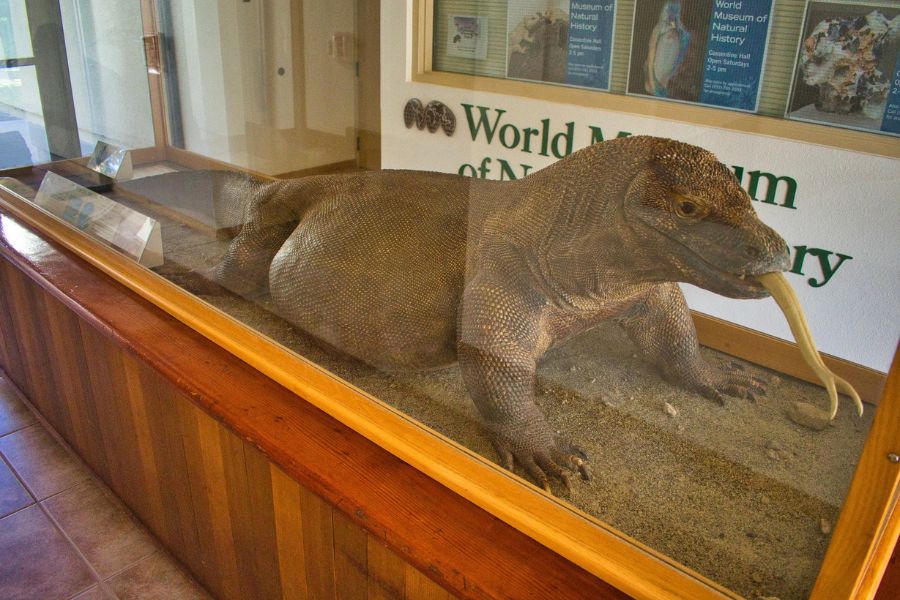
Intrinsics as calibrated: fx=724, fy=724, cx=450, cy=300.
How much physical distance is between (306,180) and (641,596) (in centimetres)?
85

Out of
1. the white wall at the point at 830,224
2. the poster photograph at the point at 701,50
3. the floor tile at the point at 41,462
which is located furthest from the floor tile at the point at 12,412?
the poster photograph at the point at 701,50

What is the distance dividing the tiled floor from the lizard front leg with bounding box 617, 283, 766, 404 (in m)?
1.14

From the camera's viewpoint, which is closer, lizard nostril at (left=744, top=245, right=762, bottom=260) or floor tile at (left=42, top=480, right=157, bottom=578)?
lizard nostril at (left=744, top=245, right=762, bottom=260)

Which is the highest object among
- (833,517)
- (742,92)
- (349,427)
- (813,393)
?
(742,92)

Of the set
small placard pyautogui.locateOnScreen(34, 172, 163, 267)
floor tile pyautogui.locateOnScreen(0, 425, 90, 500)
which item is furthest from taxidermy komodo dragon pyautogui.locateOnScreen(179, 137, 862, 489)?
floor tile pyautogui.locateOnScreen(0, 425, 90, 500)

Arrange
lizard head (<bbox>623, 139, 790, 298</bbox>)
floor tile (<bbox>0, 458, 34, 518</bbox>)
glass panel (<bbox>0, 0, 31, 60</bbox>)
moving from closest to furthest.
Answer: lizard head (<bbox>623, 139, 790, 298</bbox>) < floor tile (<bbox>0, 458, 34, 518</bbox>) < glass panel (<bbox>0, 0, 31, 60</bbox>)

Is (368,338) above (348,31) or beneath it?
beneath

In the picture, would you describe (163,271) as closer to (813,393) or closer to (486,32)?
(486,32)

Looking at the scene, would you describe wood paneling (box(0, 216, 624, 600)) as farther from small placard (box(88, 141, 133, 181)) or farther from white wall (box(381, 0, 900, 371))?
white wall (box(381, 0, 900, 371))

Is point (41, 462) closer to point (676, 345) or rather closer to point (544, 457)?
point (544, 457)

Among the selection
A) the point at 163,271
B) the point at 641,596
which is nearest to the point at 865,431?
the point at 641,596

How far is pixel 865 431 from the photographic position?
603 mm

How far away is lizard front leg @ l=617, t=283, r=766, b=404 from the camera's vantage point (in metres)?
0.73

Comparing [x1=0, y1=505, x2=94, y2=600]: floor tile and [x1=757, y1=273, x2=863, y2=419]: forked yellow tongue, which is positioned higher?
[x1=757, y1=273, x2=863, y2=419]: forked yellow tongue
